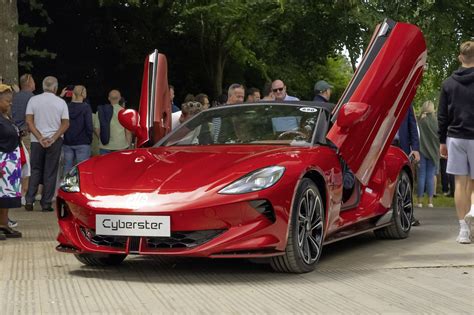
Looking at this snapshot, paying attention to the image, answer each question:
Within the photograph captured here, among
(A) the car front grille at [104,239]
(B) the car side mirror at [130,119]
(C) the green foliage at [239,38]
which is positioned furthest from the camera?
(C) the green foliage at [239,38]

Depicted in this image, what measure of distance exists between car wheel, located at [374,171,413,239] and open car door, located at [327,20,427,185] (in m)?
0.92

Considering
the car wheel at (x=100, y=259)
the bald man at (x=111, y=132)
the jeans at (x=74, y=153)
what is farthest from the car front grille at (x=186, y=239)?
the bald man at (x=111, y=132)

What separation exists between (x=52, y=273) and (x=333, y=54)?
914 inches

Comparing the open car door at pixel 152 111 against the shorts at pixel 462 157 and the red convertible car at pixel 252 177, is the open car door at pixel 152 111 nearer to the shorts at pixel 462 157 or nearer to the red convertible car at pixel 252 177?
the red convertible car at pixel 252 177

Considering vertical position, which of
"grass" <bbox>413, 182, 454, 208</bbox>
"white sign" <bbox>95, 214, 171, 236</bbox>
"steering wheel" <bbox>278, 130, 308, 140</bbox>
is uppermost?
"steering wheel" <bbox>278, 130, 308, 140</bbox>

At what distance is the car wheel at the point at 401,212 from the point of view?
375 inches

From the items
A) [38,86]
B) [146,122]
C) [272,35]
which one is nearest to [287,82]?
[272,35]

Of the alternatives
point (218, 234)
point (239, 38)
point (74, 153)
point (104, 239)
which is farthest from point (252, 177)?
point (239, 38)

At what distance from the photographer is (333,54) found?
29.5m

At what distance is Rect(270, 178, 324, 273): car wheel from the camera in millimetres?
6879

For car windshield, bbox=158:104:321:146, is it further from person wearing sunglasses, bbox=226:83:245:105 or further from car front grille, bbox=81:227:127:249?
person wearing sunglasses, bbox=226:83:245:105

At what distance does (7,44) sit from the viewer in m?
15.6

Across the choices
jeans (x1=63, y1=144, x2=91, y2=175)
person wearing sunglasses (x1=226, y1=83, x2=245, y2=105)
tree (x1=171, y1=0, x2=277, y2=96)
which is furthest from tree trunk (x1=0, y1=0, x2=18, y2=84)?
tree (x1=171, y1=0, x2=277, y2=96)

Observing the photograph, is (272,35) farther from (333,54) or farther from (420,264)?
(420,264)
